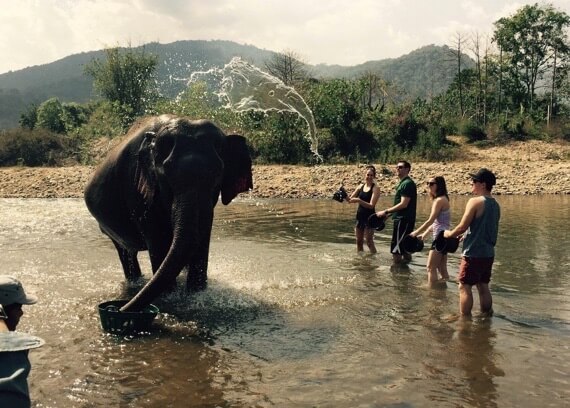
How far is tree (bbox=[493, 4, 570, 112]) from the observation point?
5047 cm

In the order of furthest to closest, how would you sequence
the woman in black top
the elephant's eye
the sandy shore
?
the sandy shore < the woman in black top < the elephant's eye

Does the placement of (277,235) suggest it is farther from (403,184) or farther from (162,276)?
(162,276)

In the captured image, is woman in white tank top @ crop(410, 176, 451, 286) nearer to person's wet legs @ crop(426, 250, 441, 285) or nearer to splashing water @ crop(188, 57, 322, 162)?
person's wet legs @ crop(426, 250, 441, 285)

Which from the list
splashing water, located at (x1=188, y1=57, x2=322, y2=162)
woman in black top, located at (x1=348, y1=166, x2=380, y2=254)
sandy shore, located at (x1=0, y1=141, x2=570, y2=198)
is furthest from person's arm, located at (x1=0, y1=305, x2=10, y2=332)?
splashing water, located at (x1=188, y1=57, x2=322, y2=162)

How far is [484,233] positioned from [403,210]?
3458 millimetres

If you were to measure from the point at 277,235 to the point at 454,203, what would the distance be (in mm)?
11071

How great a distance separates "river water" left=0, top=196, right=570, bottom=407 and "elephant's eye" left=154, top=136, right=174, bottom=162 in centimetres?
204

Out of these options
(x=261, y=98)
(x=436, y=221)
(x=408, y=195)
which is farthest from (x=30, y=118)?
(x=436, y=221)

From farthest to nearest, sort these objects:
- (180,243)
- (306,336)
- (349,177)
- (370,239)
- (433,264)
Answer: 1. (349,177)
2. (370,239)
3. (433,264)
4. (180,243)
5. (306,336)

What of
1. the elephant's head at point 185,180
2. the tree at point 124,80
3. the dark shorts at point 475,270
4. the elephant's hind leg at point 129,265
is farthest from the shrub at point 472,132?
the elephant's head at point 185,180

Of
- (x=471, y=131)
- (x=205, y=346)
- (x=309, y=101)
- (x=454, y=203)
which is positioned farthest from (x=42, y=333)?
(x=471, y=131)

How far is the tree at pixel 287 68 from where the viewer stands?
5066 centimetres

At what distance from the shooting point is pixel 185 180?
6.83 m

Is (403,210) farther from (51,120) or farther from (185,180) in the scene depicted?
(51,120)
